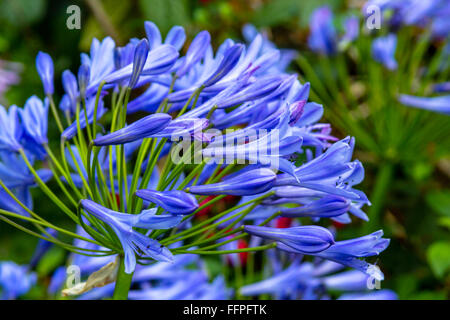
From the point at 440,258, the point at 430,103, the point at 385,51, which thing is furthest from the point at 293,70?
the point at 440,258

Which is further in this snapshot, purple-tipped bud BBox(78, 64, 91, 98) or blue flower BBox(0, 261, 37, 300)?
blue flower BBox(0, 261, 37, 300)

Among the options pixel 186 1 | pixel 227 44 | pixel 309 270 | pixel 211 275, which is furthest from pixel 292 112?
pixel 186 1

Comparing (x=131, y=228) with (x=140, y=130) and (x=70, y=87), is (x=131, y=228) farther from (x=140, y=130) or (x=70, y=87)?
(x=70, y=87)

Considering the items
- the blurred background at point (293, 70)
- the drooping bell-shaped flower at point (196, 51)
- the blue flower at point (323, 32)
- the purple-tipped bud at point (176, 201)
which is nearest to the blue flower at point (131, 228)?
the purple-tipped bud at point (176, 201)

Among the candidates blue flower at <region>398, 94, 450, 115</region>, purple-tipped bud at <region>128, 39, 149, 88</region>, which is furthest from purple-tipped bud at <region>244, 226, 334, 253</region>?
blue flower at <region>398, 94, 450, 115</region>

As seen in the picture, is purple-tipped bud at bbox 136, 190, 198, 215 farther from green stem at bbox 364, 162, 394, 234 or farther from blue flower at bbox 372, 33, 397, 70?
blue flower at bbox 372, 33, 397, 70

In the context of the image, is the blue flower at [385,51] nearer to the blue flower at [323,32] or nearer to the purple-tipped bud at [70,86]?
the blue flower at [323,32]
